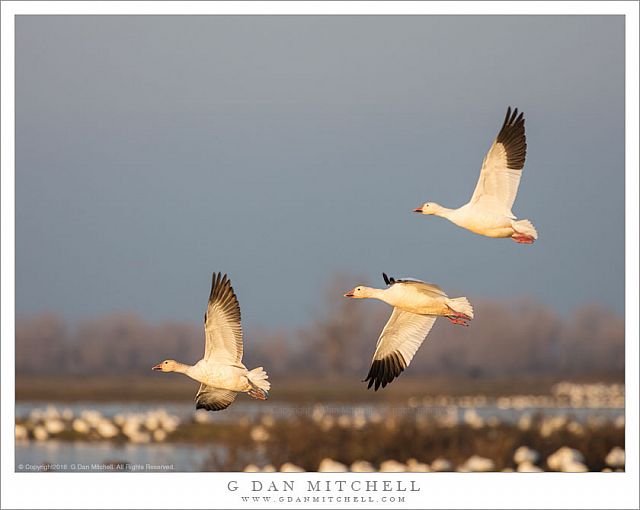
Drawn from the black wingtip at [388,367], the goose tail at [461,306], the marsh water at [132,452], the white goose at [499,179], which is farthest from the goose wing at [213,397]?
the marsh water at [132,452]

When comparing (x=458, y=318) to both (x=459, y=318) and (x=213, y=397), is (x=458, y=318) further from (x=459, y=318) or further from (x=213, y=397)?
(x=213, y=397)

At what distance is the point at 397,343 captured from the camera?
1108cm

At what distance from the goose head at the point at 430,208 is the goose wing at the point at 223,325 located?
228 centimetres

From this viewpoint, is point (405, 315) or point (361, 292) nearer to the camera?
point (361, 292)

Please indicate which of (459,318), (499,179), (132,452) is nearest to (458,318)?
(459,318)

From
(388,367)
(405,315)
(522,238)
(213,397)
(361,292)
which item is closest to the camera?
(213,397)

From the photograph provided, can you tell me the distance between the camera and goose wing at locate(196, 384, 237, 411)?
9.66m

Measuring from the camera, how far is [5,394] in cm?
1822

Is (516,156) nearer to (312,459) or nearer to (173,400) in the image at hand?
(312,459)

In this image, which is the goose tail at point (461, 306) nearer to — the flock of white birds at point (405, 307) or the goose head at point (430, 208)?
the flock of white birds at point (405, 307)

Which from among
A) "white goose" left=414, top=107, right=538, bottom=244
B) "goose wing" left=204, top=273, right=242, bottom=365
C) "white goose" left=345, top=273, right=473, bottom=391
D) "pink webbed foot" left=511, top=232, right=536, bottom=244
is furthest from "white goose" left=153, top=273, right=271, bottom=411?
"pink webbed foot" left=511, top=232, right=536, bottom=244

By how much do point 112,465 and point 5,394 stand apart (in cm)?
237

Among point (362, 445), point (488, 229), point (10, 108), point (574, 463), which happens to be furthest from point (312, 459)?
point (488, 229)

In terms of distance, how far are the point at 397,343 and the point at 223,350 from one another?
2081mm
